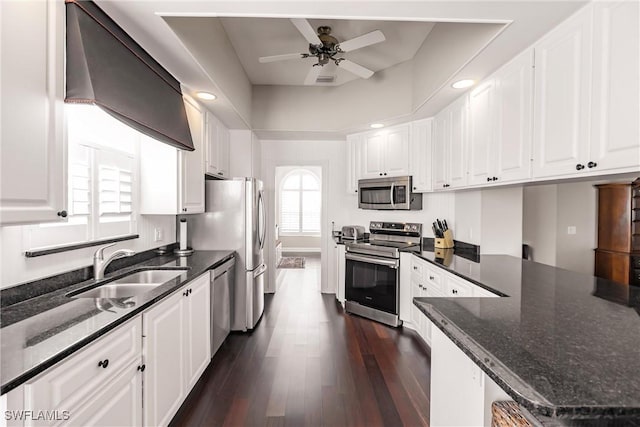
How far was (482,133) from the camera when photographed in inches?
98.7

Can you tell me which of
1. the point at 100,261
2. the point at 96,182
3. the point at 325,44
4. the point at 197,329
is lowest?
the point at 197,329

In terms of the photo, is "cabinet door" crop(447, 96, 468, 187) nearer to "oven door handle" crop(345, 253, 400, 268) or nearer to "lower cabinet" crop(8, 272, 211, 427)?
"oven door handle" crop(345, 253, 400, 268)

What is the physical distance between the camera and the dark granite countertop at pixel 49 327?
3.02 ft

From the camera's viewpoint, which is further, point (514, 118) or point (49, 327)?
point (514, 118)

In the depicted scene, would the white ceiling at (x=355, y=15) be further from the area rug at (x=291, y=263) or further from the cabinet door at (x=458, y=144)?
the area rug at (x=291, y=263)

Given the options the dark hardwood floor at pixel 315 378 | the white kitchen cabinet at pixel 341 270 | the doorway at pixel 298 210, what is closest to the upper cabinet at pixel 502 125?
the dark hardwood floor at pixel 315 378

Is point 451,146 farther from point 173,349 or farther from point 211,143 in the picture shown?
point 173,349

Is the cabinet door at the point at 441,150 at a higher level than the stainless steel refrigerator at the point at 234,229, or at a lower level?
higher

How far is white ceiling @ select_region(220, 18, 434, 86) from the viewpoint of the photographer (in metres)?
2.86

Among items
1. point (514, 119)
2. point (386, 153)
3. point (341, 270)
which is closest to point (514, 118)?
point (514, 119)

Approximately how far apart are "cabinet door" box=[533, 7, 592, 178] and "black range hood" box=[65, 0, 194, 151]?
7.87ft

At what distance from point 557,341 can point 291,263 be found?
251 inches

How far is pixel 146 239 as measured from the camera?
2.66m

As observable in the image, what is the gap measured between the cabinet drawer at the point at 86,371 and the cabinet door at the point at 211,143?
2.07 metres
